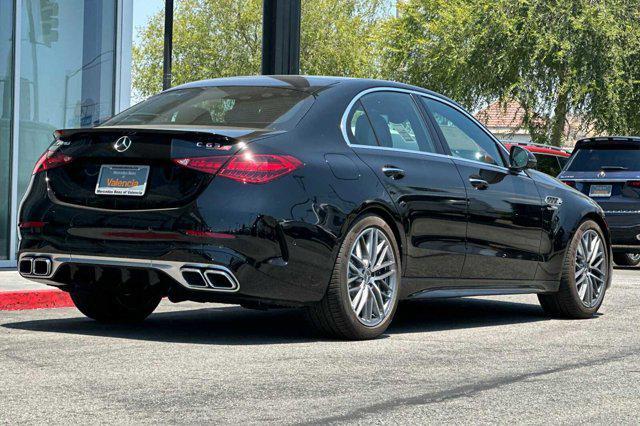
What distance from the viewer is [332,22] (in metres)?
61.2

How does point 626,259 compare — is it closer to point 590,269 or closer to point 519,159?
point 590,269

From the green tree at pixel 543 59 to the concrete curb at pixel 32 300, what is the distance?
27.8m

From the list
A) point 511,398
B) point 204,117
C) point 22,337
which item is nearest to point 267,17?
point 204,117

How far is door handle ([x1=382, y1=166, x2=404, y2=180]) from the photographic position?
7623 mm

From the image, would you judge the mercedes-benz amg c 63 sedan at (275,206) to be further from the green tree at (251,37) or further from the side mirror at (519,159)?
the green tree at (251,37)

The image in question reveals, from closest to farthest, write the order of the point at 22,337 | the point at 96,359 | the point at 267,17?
the point at 96,359, the point at 22,337, the point at 267,17

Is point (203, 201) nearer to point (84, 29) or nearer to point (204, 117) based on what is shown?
point (204, 117)

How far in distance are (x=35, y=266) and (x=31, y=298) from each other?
2159mm

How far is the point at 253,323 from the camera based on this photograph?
8531mm

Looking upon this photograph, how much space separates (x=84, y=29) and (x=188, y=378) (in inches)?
331

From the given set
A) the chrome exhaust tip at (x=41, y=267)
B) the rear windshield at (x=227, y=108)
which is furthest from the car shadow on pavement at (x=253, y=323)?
the rear windshield at (x=227, y=108)

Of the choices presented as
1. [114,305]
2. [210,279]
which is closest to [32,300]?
[114,305]

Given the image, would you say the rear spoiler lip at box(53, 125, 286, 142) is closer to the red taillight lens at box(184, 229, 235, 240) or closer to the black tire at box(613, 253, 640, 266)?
the red taillight lens at box(184, 229, 235, 240)

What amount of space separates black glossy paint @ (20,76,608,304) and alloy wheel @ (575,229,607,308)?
132cm
